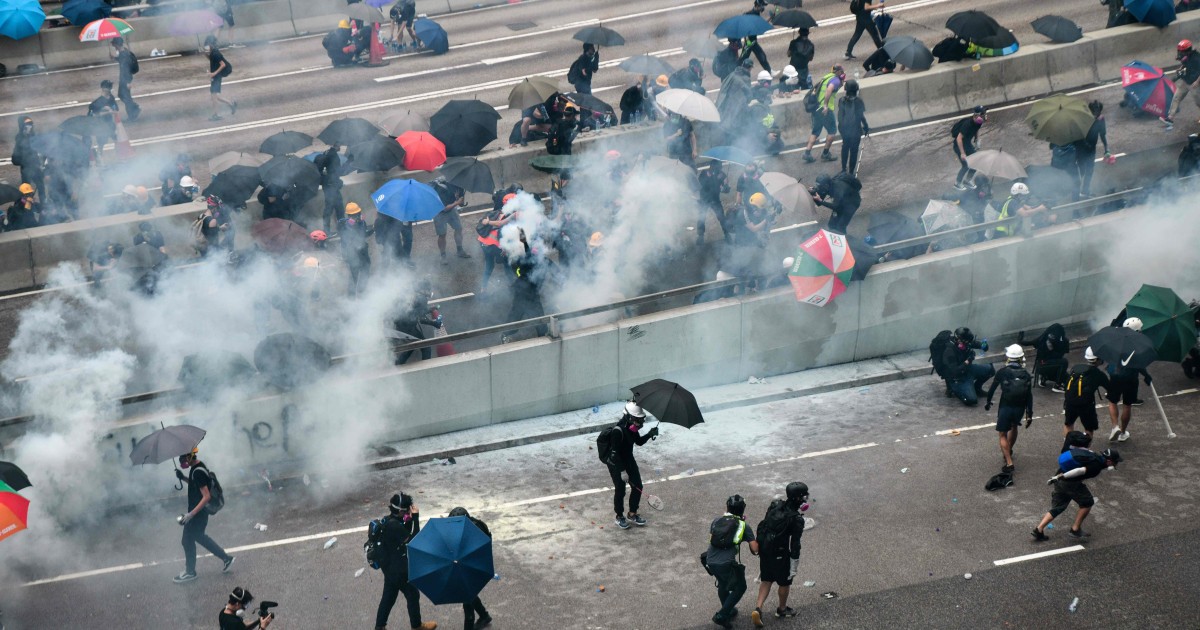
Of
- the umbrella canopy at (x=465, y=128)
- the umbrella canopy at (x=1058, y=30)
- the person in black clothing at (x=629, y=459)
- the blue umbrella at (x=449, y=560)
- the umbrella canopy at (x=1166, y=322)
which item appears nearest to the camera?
the blue umbrella at (x=449, y=560)

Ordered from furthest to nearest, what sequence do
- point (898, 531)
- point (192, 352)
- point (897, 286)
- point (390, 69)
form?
point (390, 69) < point (897, 286) < point (192, 352) < point (898, 531)

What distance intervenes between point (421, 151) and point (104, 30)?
25.0 ft

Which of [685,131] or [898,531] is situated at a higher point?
[685,131]

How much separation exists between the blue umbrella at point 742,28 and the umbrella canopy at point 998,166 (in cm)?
474

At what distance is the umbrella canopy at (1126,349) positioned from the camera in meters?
12.1

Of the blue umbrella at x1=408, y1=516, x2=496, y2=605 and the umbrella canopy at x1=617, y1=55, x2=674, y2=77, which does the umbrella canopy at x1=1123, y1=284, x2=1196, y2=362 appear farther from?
the umbrella canopy at x1=617, y1=55, x2=674, y2=77

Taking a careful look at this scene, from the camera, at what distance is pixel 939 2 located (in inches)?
961

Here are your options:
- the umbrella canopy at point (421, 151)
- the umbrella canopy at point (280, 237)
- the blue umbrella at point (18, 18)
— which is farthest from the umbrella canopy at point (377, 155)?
the blue umbrella at point (18, 18)

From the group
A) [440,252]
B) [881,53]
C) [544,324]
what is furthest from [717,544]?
[881,53]

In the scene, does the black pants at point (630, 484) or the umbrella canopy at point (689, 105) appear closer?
the black pants at point (630, 484)

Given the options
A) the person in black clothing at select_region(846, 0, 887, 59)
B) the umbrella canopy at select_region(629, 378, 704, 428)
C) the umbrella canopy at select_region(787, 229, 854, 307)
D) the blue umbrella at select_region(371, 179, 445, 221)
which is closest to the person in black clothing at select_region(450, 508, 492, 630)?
the umbrella canopy at select_region(629, 378, 704, 428)

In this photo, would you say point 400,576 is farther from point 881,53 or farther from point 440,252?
point 881,53

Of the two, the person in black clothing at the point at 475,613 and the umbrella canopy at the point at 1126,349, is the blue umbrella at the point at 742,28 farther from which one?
the person in black clothing at the point at 475,613

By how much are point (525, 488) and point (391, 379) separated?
191cm
